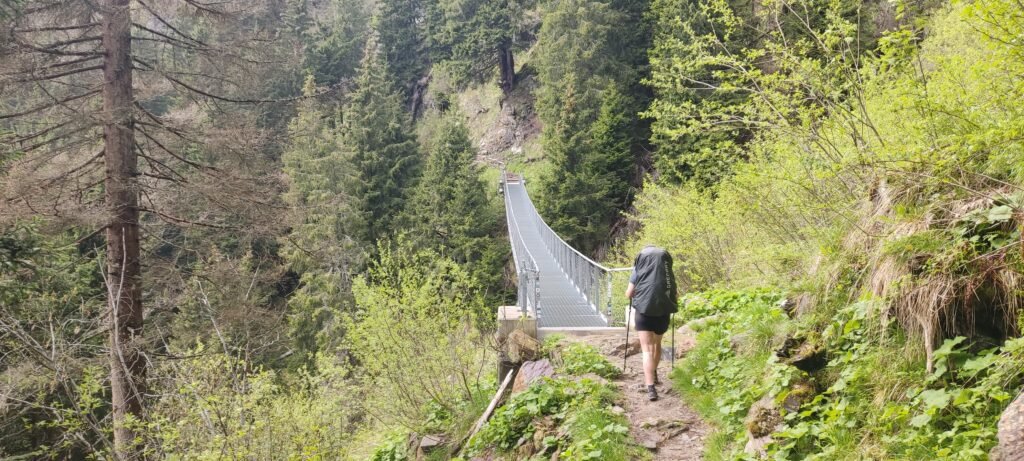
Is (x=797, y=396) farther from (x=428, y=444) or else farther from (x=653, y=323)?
(x=428, y=444)

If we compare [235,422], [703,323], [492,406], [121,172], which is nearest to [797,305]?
[703,323]

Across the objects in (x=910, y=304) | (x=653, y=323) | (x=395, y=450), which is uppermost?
(x=910, y=304)

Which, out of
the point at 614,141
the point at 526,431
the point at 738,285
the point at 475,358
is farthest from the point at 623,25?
the point at 526,431

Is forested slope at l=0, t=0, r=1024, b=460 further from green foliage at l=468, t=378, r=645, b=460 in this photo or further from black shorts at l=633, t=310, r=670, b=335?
black shorts at l=633, t=310, r=670, b=335

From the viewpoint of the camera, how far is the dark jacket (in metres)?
4.43

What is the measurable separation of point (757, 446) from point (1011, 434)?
118 cm

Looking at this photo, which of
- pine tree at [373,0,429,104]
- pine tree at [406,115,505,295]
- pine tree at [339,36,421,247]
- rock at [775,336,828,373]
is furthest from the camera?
pine tree at [373,0,429,104]

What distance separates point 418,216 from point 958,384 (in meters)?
20.5

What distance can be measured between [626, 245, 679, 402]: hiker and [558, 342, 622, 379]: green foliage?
0.49 m

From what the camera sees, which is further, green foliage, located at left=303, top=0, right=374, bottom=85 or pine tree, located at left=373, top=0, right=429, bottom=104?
pine tree, located at left=373, top=0, right=429, bottom=104

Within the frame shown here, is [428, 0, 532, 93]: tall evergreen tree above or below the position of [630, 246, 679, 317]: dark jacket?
above

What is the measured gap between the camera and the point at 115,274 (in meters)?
6.65

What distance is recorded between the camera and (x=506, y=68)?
34656 mm

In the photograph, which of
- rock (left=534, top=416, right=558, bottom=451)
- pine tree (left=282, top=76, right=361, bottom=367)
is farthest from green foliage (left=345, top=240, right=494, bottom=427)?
pine tree (left=282, top=76, right=361, bottom=367)
